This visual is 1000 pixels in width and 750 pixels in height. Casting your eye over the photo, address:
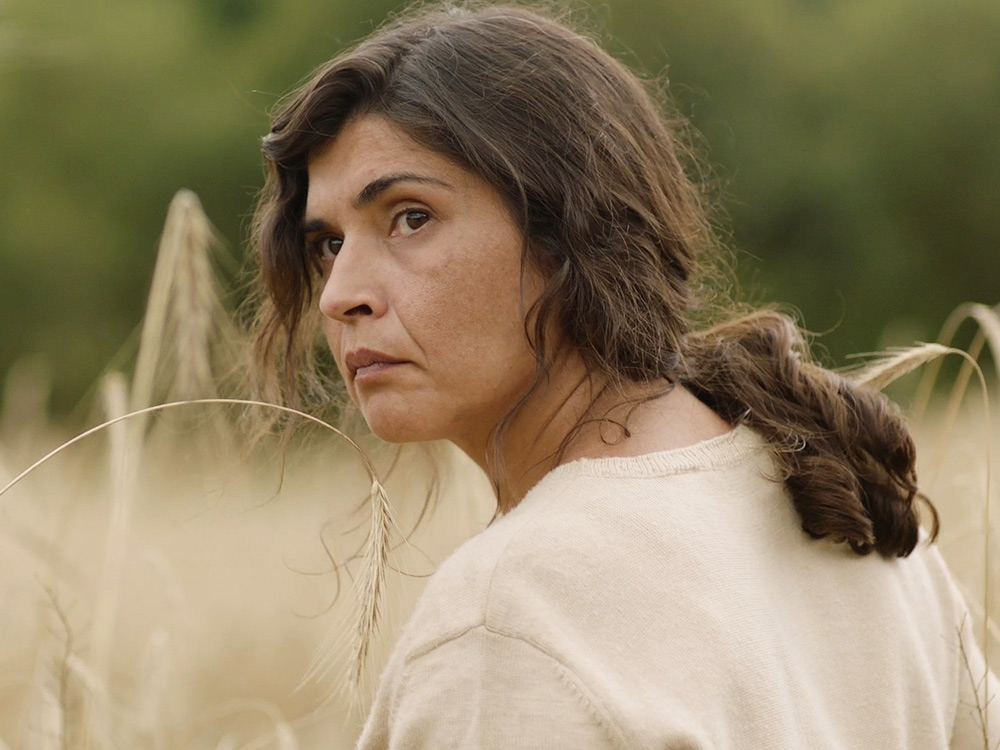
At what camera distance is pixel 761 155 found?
16.7 meters

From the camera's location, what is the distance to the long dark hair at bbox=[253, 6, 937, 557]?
78.5 inches

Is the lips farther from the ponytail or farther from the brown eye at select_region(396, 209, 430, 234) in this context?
the ponytail

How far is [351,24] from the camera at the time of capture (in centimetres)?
1705

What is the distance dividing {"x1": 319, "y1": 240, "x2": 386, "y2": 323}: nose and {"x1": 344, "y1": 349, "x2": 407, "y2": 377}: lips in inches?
2.1

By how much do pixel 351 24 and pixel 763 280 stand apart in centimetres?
611

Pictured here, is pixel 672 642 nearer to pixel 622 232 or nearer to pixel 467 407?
pixel 467 407

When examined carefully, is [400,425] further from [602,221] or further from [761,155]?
[761,155]

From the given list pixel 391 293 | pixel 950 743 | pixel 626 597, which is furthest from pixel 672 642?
pixel 950 743

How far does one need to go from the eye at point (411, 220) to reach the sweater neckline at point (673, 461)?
436 mm

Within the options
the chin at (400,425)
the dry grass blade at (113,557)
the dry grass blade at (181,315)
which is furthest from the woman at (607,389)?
the dry grass blade at (113,557)

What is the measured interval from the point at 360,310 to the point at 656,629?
2.32 feet

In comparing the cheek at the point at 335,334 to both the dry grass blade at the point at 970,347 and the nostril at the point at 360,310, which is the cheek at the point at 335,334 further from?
the dry grass blade at the point at 970,347

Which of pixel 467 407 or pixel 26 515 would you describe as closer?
pixel 467 407

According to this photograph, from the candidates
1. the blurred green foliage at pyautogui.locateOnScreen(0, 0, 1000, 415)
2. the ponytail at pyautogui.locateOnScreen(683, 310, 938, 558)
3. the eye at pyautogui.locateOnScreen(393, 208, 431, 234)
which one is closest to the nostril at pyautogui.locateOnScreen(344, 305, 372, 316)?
the eye at pyautogui.locateOnScreen(393, 208, 431, 234)
